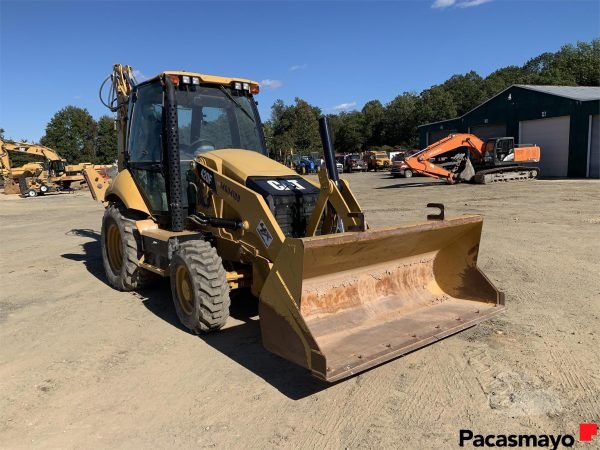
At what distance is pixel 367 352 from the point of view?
148 inches

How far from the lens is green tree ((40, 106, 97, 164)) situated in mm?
66125

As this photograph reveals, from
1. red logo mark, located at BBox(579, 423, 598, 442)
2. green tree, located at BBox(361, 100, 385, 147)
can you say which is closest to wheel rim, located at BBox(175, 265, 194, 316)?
red logo mark, located at BBox(579, 423, 598, 442)

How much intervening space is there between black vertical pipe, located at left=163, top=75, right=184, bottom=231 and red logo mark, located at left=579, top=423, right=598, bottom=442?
4.24m

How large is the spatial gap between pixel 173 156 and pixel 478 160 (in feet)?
70.1

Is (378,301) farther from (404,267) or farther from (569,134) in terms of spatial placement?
(569,134)

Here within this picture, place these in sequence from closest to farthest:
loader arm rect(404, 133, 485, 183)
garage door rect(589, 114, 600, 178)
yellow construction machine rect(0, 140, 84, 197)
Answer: loader arm rect(404, 133, 485, 183) → garage door rect(589, 114, 600, 178) → yellow construction machine rect(0, 140, 84, 197)

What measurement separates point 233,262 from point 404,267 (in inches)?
71.2

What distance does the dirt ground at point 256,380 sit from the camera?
10.8ft

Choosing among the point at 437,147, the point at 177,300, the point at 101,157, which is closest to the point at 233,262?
the point at 177,300

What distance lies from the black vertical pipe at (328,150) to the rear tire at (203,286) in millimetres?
1410

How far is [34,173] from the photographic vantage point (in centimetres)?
3238

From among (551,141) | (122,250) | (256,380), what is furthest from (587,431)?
(551,141)

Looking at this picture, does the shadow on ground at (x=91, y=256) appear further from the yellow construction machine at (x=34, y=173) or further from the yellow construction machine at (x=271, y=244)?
the yellow construction machine at (x=34, y=173)

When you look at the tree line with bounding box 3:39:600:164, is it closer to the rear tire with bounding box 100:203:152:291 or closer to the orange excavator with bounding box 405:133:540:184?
the orange excavator with bounding box 405:133:540:184
